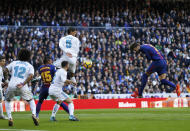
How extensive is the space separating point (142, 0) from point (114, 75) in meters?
13.7

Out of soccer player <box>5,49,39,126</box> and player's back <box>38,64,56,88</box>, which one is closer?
soccer player <box>5,49,39,126</box>

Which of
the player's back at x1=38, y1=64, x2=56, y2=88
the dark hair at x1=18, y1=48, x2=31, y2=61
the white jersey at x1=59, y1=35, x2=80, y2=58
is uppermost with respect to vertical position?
the white jersey at x1=59, y1=35, x2=80, y2=58

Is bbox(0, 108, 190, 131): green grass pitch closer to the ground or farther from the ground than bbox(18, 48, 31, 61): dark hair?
closer to the ground

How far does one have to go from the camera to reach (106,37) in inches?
1352

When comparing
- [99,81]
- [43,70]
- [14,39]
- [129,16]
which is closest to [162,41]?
[129,16]

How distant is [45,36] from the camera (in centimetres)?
3253

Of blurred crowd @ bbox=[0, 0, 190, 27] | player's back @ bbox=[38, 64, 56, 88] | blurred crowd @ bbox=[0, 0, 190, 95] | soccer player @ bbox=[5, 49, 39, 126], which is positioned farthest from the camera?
blurred crowd @ bbox=[0, 0, 190, 27]

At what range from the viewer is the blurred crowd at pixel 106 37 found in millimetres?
30406

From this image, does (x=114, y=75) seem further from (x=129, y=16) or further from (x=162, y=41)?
(x=129, y=16)

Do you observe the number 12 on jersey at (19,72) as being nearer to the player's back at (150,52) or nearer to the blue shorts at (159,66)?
the player's back at (150,52)

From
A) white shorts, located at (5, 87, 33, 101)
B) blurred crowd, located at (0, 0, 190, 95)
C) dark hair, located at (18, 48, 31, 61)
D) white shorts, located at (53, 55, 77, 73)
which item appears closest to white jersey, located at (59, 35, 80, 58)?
white shorts, located at (53, 55, 77, 73)

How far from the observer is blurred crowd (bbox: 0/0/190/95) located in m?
30.4

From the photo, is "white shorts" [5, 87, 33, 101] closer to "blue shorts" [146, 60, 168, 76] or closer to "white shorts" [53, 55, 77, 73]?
"white shorts" [53, 55, 77, 73]

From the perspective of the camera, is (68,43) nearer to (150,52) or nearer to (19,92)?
(150,52)
